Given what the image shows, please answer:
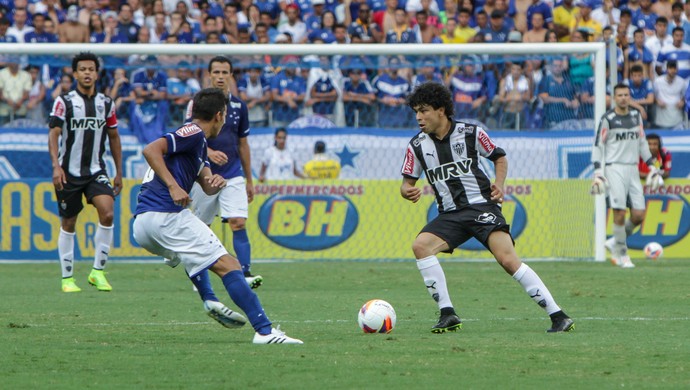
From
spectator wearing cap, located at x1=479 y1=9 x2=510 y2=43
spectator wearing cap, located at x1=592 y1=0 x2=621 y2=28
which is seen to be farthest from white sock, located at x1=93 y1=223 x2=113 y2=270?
spectator wearing cap, located at x1=592 y1=0 x2=621 y2=28

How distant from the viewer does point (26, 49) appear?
16797 mm

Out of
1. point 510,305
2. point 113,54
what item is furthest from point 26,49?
point 510,305

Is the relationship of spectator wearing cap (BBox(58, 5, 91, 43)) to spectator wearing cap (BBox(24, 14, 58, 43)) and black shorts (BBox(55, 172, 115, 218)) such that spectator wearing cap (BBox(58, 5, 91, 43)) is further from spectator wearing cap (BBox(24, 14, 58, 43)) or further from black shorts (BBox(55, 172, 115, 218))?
black shorts (BBox(55, 172, 115, 218))

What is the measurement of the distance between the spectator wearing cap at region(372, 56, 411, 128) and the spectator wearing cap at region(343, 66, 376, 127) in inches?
5.8

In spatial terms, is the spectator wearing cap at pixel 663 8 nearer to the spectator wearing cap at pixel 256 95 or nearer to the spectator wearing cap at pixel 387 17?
the spectator wearing cap at pixel 387 17

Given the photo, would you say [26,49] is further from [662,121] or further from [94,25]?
[662,121]

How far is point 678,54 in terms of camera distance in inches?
867

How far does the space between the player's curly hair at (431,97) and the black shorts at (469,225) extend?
0.82 m

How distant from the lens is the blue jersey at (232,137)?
507 inches

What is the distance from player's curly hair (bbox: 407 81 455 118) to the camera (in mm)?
9242

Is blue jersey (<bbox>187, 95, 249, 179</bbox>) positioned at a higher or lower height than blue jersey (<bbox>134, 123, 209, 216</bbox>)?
lower

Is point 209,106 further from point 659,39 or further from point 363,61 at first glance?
point 659,39

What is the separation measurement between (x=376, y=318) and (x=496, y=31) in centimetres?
1452

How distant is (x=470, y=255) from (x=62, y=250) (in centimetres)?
740
